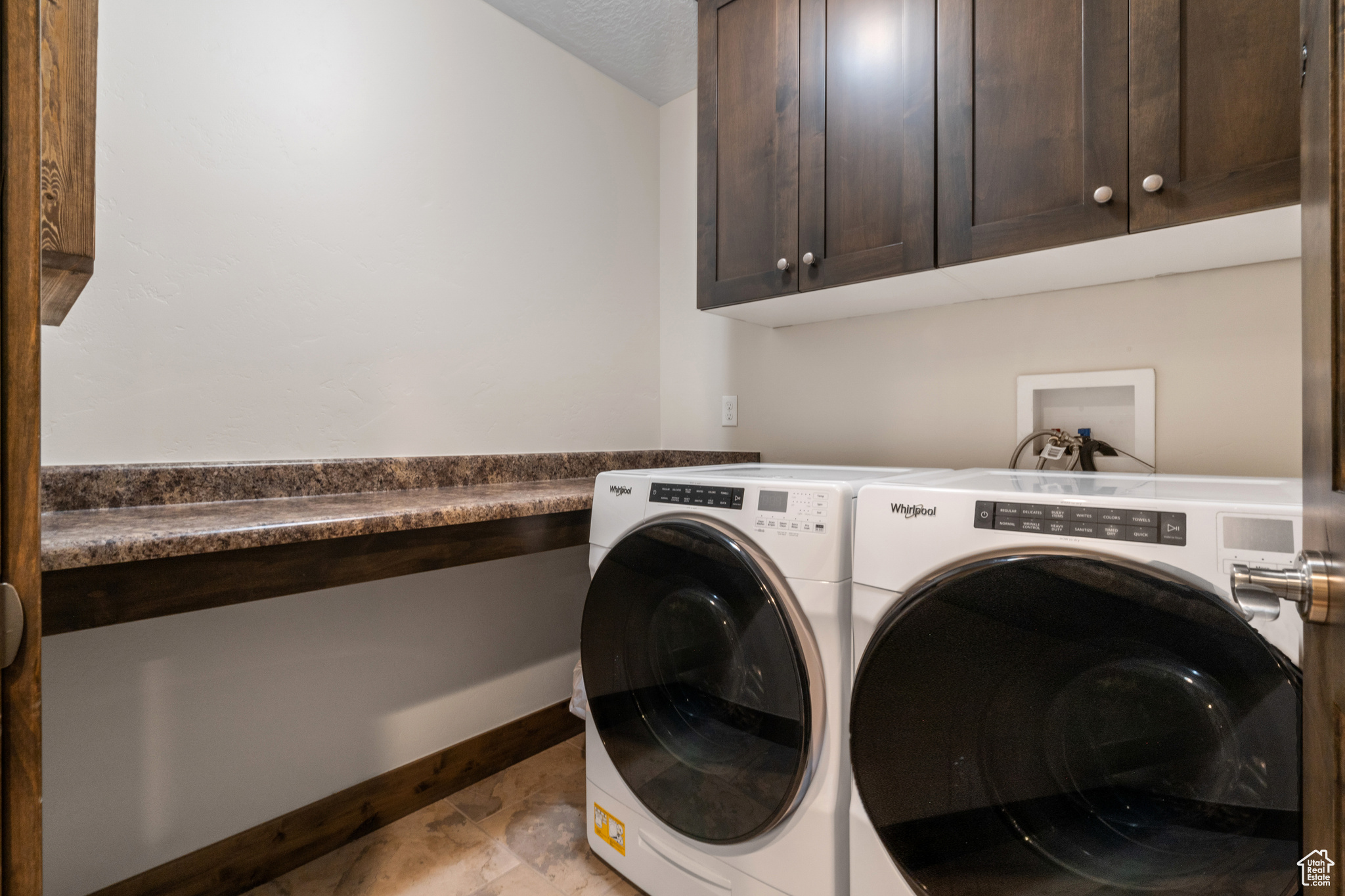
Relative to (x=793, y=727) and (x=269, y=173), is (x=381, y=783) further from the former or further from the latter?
(x=269, y=173)

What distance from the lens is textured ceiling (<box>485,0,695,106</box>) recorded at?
5.98ft

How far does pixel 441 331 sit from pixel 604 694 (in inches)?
43.5

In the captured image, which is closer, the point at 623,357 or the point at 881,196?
the point at 881,196

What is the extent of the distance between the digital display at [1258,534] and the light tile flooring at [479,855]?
1.29m

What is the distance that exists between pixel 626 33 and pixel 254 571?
190cm

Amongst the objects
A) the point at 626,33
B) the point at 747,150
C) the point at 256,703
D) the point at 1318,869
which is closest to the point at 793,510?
the point at 1318,869

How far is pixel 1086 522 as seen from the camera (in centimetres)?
76

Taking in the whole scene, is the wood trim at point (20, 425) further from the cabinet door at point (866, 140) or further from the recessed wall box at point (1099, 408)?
the recessed wall box at point (1099, 408)

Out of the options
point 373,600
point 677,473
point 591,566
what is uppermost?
point 677,473

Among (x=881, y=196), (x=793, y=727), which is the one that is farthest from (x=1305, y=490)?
(x=881, y=196)

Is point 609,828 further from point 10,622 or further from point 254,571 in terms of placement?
point 10,622

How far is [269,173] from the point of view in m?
1.40

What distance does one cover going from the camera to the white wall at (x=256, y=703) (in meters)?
1.16

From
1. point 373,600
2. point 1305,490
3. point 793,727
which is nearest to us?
point 1305,490
